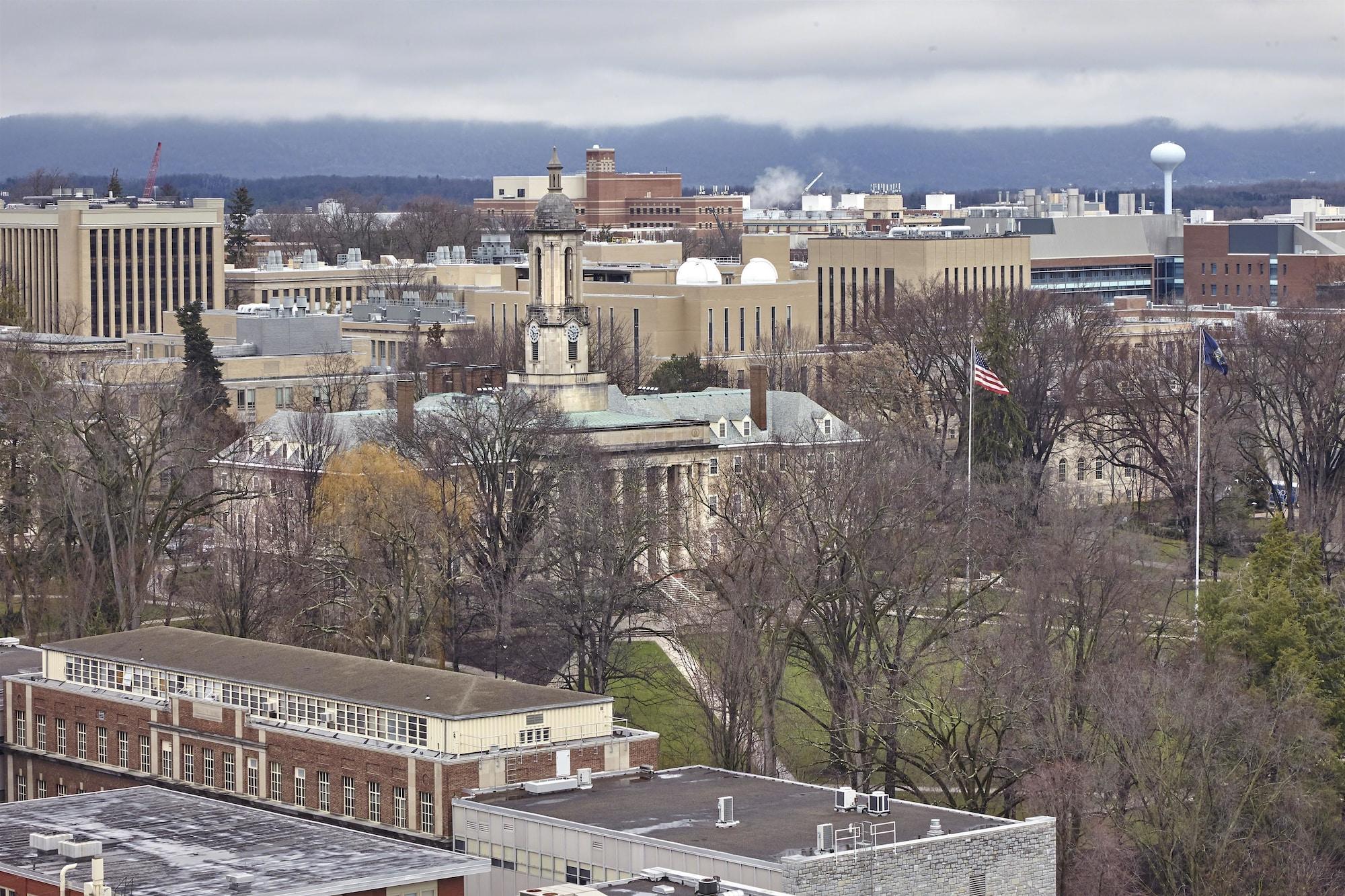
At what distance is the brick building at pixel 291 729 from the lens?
5962 cm

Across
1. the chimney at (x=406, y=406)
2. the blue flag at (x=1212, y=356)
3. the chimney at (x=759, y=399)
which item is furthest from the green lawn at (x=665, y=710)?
the chimney at (x=759, y=399)

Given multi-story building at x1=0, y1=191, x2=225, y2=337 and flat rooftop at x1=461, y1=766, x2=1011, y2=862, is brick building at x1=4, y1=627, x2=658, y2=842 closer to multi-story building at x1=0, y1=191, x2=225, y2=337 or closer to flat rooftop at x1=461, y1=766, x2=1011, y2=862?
flat rooftop at x1=461, y1=766, x2=1011, y2=862

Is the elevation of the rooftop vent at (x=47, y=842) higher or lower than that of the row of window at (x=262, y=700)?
lower

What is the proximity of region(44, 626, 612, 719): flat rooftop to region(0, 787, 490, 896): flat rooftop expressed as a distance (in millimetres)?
3751

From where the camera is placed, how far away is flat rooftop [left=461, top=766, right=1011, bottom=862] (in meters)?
53.5

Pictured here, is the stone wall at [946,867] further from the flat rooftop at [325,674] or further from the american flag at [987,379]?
the american flag at [987,379]

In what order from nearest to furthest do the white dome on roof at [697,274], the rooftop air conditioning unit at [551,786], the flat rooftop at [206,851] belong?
the flat rooftop at [206,851] < the rooftop air conditioning unit at [551,786] < the white dome on roof at [697,274]

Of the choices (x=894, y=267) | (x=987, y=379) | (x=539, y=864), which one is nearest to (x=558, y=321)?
(x=987, y=379)

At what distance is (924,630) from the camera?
78.8 metres

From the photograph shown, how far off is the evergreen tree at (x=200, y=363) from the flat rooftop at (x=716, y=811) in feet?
212

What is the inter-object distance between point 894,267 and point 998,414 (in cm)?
6418

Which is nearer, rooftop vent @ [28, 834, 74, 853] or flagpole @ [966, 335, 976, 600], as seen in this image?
rooftop vent @ [28, 834, 74, 853]

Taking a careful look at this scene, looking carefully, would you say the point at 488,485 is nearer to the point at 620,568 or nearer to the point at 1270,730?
the point at 620,568

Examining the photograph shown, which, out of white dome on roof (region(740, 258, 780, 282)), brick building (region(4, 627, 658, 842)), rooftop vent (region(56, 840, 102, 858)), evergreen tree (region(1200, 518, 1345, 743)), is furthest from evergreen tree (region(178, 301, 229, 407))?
rooftop vent (region(56, 840, 102, 858))
